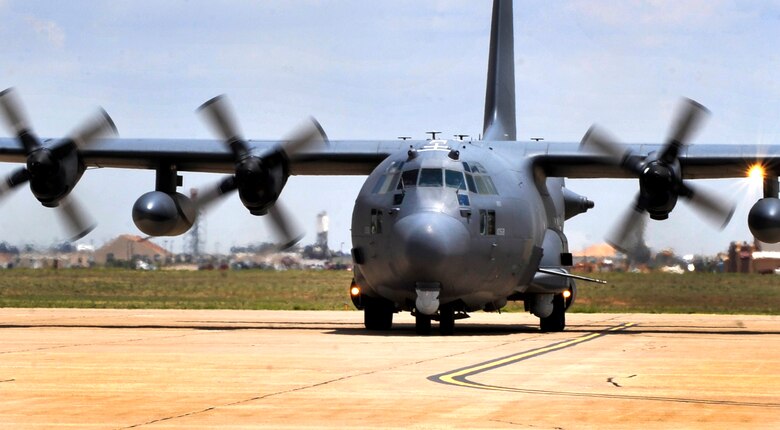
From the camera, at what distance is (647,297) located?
5384 cm

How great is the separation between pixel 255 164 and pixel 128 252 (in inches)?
1016

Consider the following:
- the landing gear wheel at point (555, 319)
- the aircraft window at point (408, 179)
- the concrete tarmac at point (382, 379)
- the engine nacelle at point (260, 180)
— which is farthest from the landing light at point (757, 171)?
the engine nacelle at point (260, 180)

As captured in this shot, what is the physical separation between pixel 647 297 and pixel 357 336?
31.9 metres

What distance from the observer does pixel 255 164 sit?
1073 inches

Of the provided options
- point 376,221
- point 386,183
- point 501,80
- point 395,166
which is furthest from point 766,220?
point 501,80

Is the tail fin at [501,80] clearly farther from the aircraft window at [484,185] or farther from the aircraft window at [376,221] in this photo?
→ the aircraft window at [376,221]

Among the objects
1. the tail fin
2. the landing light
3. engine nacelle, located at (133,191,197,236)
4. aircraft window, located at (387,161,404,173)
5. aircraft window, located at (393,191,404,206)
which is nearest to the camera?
aircraft window, located at (393,191,404,206)

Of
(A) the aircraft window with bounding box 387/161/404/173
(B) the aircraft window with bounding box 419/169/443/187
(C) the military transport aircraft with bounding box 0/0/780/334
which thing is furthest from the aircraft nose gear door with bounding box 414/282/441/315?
(A) the aircraft window with bounding box 387/161/404/173

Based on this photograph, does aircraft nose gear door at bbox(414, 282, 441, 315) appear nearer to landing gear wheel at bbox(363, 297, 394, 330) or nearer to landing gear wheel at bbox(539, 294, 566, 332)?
landing gear wheel at bbox(363, 297, 394, 330)

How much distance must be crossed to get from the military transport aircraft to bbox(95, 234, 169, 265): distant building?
15.5 metres

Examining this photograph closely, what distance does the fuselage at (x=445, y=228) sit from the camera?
2361cm

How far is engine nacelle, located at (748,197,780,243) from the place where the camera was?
2603cm

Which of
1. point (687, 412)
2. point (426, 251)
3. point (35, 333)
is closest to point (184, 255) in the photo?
point (35, 333)

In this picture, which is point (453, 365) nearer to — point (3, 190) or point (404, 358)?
point (404, 358)
